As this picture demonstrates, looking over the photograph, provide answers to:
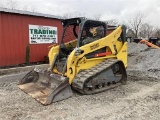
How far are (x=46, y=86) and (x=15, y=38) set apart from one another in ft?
16.3

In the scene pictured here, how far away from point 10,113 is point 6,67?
5753 millimetres

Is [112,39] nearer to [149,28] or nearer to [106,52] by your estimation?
[106,52]

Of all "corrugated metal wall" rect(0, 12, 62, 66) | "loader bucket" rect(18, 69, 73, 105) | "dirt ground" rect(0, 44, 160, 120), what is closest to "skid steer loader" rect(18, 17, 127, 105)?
"loader bucket" rect(18, 69, 73, 105)

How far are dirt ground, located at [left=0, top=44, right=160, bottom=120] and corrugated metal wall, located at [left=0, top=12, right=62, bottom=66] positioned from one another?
3.06 m

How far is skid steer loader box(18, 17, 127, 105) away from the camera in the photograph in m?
6.29

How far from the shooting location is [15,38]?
36.0 ft

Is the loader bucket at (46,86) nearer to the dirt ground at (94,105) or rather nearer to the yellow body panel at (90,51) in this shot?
the dirt ground at (94,105)

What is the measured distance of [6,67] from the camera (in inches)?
415

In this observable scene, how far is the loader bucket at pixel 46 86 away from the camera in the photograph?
19.2 feet

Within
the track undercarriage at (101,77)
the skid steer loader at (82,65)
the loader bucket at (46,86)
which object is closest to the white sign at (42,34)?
the skid steer loader at (82,65)

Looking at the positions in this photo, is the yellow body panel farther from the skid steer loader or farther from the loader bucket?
the loader bucket

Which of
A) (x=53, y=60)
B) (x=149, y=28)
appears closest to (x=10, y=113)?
(x=53, y=60)

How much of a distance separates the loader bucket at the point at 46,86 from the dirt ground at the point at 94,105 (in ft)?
0.50

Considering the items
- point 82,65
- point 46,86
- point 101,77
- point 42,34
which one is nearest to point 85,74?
point 82,65
